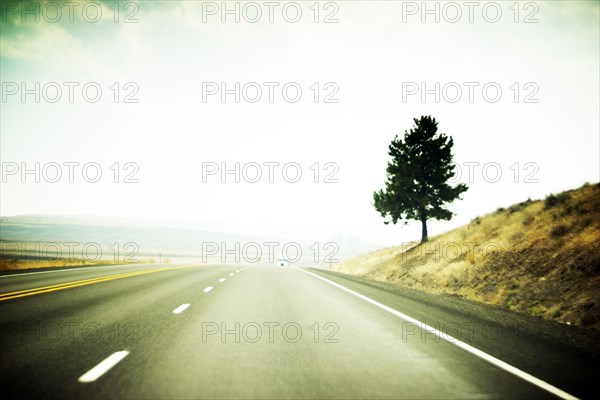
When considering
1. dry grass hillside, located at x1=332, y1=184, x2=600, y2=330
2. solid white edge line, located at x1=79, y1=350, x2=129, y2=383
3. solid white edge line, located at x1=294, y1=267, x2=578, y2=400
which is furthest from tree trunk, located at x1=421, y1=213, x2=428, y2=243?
solid white edge line, located at x1=79, y1=350, x2=129, y2=383

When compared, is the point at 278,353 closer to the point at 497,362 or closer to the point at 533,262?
the point at 497,362

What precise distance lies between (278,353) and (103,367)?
2046 mm

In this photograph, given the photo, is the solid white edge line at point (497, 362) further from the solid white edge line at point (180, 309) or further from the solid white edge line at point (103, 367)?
the solid white edge line at point (180, 309)

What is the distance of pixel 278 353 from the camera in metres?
4.76

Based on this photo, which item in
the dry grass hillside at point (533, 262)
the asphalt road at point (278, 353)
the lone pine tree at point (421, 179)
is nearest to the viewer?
the asphalt road at point (278, 353)

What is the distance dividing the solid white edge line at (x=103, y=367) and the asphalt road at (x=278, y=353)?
0.01m

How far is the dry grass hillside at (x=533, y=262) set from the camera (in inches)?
364

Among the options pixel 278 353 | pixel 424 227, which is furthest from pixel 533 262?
→ pixel 424 227

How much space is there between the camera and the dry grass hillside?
924cm

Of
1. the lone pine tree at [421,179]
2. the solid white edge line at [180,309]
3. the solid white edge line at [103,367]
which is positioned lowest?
the solid white edge line at [180,309]

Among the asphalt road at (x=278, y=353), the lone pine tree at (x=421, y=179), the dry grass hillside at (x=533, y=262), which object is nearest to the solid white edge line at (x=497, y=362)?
the asphalt road at (x=278, y=353)

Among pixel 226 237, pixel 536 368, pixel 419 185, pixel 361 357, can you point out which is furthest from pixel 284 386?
pixel 226 237

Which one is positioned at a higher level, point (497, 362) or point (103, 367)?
point (103, 367)

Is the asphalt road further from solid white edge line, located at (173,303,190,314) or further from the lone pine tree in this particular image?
the lone pine tree
